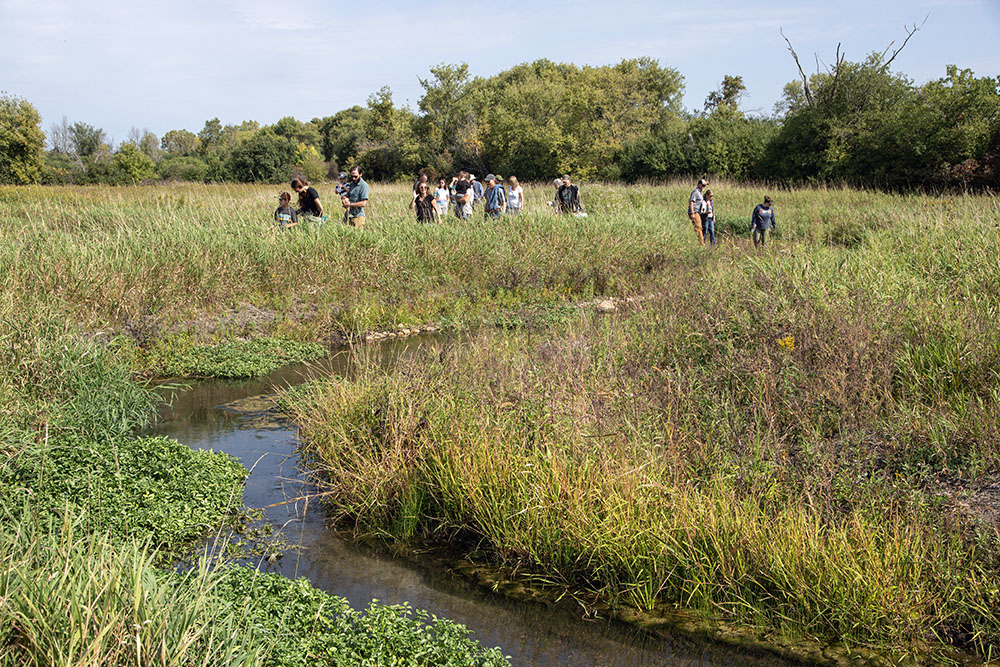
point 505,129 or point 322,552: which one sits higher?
point 505,129

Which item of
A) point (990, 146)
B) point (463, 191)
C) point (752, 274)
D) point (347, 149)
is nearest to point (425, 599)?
point (752, 274)

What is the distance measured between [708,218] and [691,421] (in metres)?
12.7

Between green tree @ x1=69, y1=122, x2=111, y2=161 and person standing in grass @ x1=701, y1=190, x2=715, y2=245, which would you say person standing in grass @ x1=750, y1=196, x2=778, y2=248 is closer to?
person standing in grass @ x1=701, y1=190, x2=715, y2=245

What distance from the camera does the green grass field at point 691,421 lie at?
13.3ft

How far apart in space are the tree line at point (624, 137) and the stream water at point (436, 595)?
24.1 meters

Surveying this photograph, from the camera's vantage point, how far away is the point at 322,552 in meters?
5.04

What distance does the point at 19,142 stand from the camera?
35875 millimetres

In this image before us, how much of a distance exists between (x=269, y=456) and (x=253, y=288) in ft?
16.1

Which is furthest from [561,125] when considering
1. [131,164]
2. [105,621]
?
[105,621]

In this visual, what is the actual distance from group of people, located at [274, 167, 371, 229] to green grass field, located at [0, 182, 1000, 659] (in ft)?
7.74

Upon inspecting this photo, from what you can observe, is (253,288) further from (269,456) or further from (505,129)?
(505,129)

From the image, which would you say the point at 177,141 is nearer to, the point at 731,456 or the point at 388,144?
the point at 388,144

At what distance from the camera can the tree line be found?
24.7 meters

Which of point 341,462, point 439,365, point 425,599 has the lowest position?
point 425,599
